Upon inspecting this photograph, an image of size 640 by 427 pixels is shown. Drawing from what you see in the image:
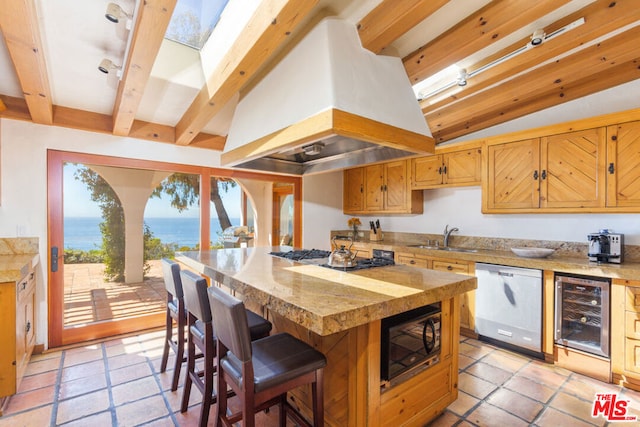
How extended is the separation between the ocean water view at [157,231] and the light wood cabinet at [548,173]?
3309 millimetres

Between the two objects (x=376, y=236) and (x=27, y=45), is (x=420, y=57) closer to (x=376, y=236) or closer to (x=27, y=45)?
(x=27, y=45)

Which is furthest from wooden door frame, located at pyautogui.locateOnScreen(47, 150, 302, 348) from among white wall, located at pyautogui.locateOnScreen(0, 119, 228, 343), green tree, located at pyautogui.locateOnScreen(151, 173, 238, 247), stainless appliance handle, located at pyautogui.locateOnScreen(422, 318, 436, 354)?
stainless appliance handle, located at pyautogui.locateOnScreen(422, 318, 436, 354)

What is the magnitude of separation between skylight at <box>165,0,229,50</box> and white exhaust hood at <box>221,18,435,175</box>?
531 millimetres

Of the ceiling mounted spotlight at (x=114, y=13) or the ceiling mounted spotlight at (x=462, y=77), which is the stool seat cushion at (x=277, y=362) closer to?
the ceiling mounted spotlight at (x=114, y=13)

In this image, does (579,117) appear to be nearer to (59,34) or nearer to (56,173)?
(59,34)

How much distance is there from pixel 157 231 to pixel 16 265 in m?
1.40

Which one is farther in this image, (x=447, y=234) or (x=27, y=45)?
(x=447, y=234)

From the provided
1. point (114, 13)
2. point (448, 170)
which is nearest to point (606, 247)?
point (448, 170)

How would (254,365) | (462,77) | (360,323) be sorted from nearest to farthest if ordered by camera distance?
(360,323) → (254,365) → (462,77)

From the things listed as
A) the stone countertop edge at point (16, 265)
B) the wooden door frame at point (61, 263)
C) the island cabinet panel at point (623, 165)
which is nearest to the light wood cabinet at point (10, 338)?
the stone countertop edge at point (16, 265)

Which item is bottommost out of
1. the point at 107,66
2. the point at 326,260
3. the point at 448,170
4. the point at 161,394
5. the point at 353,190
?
the point at 161,394

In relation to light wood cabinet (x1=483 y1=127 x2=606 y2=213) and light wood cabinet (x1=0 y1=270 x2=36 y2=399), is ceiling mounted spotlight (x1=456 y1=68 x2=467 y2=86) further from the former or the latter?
light wood cabinet (x1=0 y1=270 x2=36 y2=399)

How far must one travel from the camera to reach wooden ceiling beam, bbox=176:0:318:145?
5.10 ft

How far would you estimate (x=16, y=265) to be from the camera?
87.6 inches
